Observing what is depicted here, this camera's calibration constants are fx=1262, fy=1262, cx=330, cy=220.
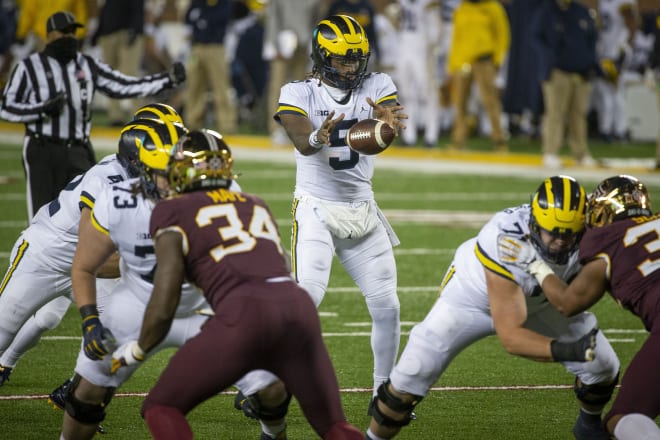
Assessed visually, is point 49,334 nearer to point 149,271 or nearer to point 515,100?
point 149,271

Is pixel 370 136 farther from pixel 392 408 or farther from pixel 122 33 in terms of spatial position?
pixel 122 33

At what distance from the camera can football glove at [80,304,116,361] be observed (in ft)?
14.9

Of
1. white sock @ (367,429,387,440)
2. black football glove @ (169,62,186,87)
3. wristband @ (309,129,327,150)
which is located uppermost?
wristband @ (309,129,327,150)

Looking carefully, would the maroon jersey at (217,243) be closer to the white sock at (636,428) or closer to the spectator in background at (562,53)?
the white sock at (636,428)

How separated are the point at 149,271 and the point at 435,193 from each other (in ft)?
29.0

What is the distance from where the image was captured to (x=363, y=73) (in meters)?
6.12

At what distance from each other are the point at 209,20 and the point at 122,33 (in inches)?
48.3

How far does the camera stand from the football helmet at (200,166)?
450 cm

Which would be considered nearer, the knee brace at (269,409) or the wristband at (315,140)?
the knee brace at (269,409)

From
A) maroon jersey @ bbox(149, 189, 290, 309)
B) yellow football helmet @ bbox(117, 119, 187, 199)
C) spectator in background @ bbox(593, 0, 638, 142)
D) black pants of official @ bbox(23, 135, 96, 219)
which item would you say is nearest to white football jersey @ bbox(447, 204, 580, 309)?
maroon jersey @ bbox(149, 189, 290, 309)

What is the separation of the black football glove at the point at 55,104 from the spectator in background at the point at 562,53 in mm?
7052

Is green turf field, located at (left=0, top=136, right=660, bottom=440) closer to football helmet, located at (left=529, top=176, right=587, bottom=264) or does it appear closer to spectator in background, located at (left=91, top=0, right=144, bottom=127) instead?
football helmet, located at (left=529, top=176, right=587, bottom=264)

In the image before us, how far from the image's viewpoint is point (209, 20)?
16.6 m

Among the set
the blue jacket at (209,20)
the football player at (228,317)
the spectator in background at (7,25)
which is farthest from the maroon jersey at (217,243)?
the spectator in background at (7,25)
